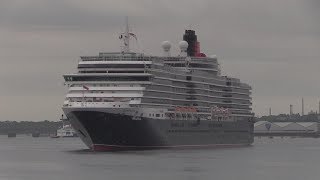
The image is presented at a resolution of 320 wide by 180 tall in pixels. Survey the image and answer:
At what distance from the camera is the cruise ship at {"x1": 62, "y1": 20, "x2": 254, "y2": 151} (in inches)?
5187

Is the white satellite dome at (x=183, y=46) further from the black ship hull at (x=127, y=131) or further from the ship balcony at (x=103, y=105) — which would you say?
the ship balcony at (x=103, y=105)

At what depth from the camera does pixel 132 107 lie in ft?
433

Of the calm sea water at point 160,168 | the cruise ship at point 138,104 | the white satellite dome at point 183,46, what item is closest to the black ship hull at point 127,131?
the cruise ship at point 138,104

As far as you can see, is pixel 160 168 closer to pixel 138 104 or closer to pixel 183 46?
pixel 138 104

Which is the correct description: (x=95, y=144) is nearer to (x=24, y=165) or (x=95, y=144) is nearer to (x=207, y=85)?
(x=24, y=165)

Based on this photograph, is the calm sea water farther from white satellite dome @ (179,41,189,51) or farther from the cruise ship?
white satellite dome @ (179,41,189,51)

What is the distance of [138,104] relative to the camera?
13338 cm

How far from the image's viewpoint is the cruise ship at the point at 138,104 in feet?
432

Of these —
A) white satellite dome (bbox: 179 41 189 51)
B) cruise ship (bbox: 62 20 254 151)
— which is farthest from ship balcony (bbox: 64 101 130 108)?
white satellite dome (bbox: 179 41 189 51)

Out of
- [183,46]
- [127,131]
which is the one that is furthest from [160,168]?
[183,46]

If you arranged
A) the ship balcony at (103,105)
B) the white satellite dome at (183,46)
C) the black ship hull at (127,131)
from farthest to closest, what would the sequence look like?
1. the white satellite dome at (183,46)
2. the black ship hull at (127,131)
3. the ship balcony at (103,105)

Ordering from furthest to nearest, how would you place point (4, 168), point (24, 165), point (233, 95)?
point (233, 95) → point (24, 165) → point (4, 168)

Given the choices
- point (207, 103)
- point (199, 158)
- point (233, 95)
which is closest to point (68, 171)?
point (199, 158)

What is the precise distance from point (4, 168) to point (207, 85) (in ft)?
203
